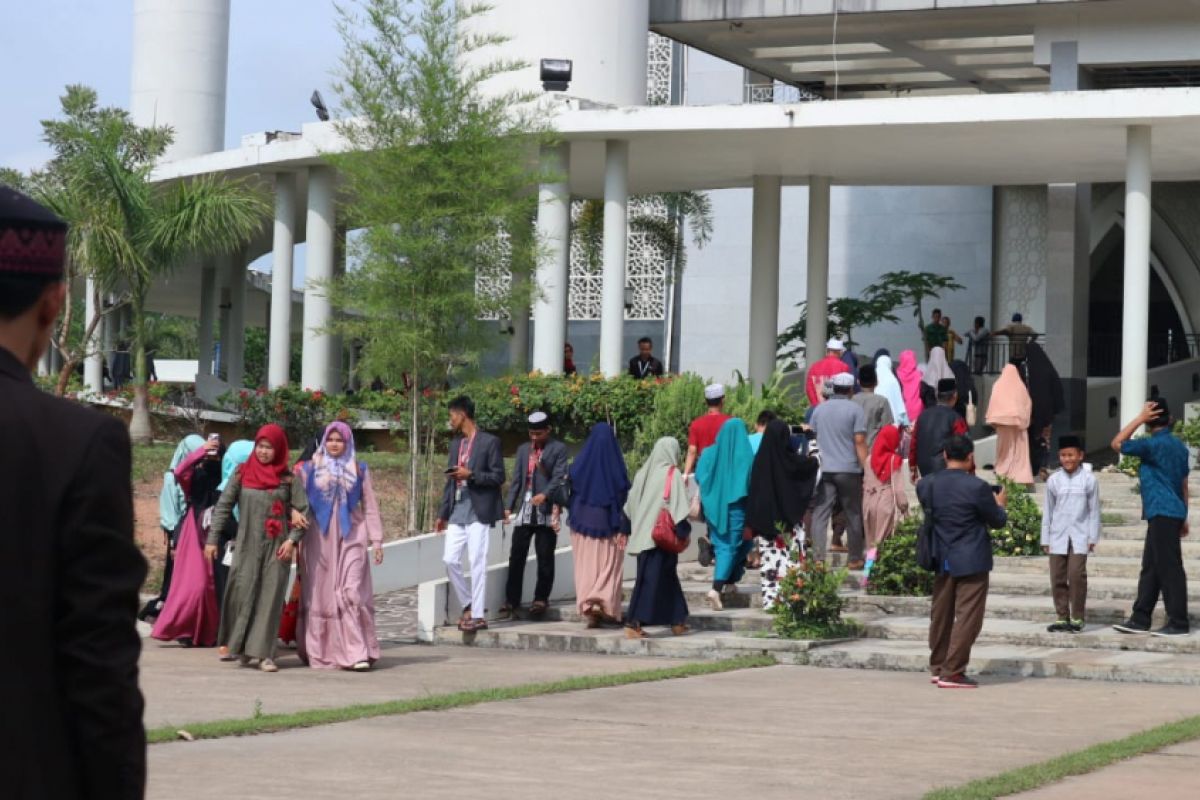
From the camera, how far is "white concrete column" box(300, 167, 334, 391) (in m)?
23.4

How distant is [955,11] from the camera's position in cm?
2633

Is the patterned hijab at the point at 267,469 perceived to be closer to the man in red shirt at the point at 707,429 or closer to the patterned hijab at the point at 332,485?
the patterned hijab at the point at 332,485

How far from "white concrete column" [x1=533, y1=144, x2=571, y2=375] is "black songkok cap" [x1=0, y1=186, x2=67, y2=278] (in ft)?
63.6

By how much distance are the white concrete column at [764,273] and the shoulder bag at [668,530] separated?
1364 centimetres

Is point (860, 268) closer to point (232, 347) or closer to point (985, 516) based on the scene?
point (232, 347)

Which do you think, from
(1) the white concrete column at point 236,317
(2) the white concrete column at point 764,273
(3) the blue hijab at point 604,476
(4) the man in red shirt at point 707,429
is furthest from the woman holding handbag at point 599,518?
(1) the white concrete column at point 236,317

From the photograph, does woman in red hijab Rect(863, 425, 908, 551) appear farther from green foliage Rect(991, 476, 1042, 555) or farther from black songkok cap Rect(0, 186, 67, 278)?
black songkok cap Rect(0, 186, 67, 278)

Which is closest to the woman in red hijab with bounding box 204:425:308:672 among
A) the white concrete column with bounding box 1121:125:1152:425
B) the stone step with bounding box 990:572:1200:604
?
the stone step with bounding box 990:572:1200:604

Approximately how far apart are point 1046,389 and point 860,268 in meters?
13.3

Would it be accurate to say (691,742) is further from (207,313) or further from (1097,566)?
(207,313)

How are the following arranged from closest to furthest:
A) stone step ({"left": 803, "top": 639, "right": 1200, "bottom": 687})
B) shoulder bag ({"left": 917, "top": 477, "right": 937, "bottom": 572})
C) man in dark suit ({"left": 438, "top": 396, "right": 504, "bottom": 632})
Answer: shoulder bag ({"left": 917, "top": 477, "right": 937, "bottom": 572}) → stone step ({"left": 803, "top": 639, "right": 1200, "bottom": 687}) → man in dark suit ({"left": 438, "top": 396, "right": 504, "bottom": 632})

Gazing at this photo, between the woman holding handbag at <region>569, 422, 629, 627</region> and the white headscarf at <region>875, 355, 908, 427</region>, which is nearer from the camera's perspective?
the woman holding handbag at <region>569, 422, 629, 627</region>

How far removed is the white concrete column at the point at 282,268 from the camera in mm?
25500

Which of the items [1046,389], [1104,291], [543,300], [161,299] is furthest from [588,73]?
[161,299]
